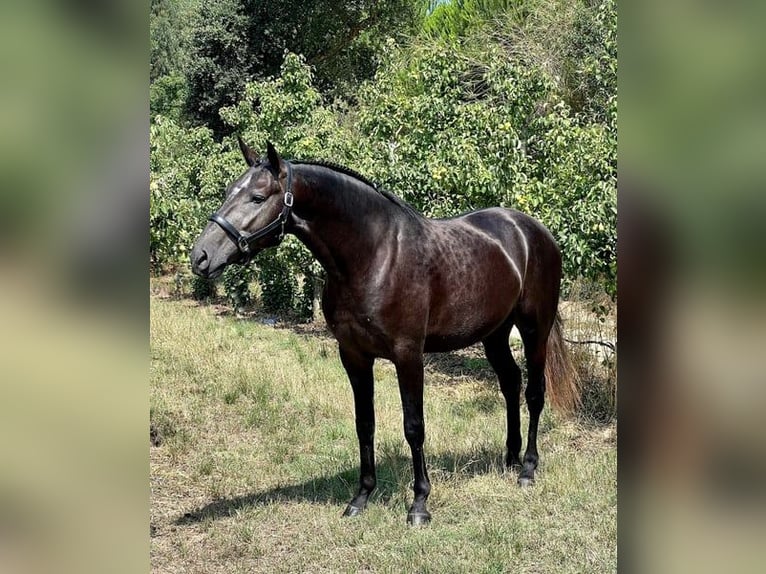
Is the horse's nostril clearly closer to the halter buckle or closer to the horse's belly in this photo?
the halter buckle

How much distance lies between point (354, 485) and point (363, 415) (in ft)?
2.17

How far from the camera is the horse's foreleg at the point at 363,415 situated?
13.0 feet

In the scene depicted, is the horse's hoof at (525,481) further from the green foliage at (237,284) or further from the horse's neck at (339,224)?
the green foliage at (237,284)

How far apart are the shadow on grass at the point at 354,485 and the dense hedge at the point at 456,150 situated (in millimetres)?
2043

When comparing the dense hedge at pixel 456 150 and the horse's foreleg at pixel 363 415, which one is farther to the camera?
the dense hedge at pixel 456 150

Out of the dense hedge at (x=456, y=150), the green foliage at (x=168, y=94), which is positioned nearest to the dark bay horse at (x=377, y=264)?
the dense hedge at (x=456, y=150)

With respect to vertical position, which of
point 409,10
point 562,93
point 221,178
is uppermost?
point 409,10

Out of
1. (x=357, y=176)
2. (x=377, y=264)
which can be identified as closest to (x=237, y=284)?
(x=357, y=176)

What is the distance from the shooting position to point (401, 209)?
3930 mm

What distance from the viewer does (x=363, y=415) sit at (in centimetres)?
408
